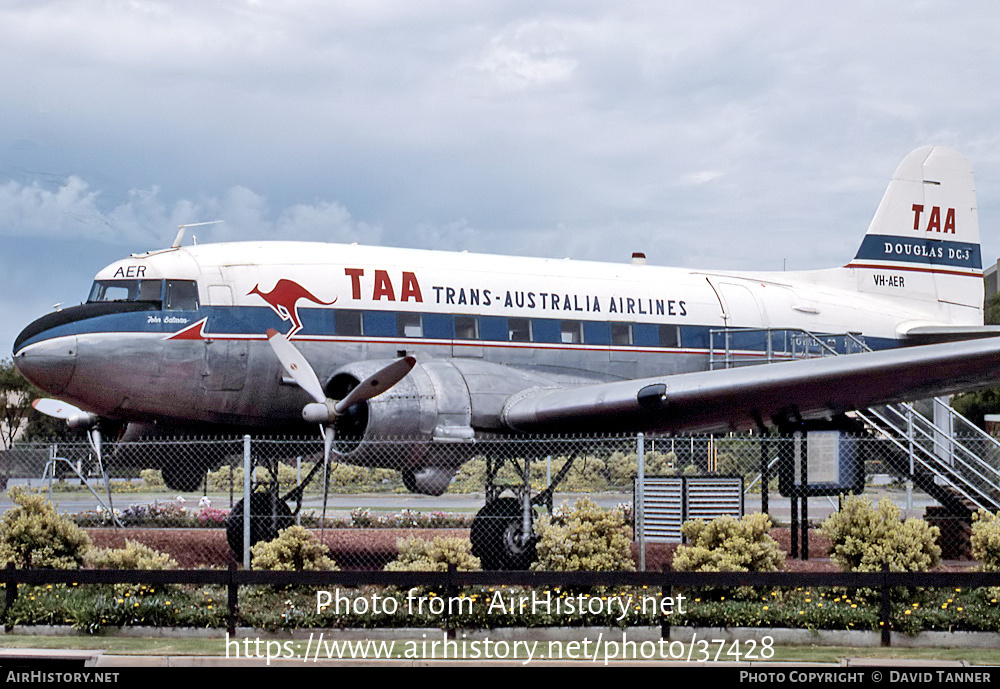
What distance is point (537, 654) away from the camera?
11.8m

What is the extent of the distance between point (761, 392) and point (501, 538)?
4.70 m

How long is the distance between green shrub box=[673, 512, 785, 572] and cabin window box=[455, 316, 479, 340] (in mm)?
5894

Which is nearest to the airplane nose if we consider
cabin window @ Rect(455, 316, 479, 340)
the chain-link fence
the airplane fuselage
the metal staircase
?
the airplane fuselage

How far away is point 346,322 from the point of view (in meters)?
18.4

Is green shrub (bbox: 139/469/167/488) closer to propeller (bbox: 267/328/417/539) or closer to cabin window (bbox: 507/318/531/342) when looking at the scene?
cabin window (bbox: 507/318/531/342)

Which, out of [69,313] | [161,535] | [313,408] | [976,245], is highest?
[976,245]

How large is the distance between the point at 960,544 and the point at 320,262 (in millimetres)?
12652

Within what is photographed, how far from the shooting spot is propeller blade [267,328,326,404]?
16.8 metres

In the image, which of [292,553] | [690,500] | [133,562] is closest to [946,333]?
[690,500]

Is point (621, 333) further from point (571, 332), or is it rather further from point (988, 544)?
point (988, 544)

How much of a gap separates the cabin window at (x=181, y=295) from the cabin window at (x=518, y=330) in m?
5.57
